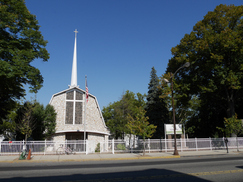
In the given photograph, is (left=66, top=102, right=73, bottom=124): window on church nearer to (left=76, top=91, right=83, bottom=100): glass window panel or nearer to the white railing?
(left=76, top=91, right=83, bottom=100): glass window panel

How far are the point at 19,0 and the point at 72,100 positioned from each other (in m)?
13.7

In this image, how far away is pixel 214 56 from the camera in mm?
25531

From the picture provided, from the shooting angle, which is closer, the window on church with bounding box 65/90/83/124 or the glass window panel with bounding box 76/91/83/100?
the window on church with bounding box 65/90/83/124

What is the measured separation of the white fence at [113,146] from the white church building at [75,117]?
12.2 feet

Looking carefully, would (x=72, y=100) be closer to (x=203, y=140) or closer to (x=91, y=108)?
(x=91, y=108)

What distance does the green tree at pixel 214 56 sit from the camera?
2548 cm

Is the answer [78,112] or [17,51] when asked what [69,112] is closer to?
[78,112]

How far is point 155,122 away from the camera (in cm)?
3428

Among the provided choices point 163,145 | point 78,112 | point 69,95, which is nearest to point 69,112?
point 78,112

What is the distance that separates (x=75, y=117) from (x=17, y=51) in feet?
39.1

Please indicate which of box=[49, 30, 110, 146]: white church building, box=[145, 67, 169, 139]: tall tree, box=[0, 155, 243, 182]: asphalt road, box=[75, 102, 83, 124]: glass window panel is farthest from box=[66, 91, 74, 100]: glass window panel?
box=[0, 155, 243, 182]: asphalt road

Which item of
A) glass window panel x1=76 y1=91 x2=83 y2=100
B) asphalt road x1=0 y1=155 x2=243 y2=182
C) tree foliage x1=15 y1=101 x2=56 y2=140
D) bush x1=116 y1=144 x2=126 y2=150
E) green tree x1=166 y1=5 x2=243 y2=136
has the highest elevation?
green tree x1=166 y1=5 x2=243 y2=136

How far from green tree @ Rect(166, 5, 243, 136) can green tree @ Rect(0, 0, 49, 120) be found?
61.9 feet

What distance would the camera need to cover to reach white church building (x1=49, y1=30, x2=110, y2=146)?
27172 mm
